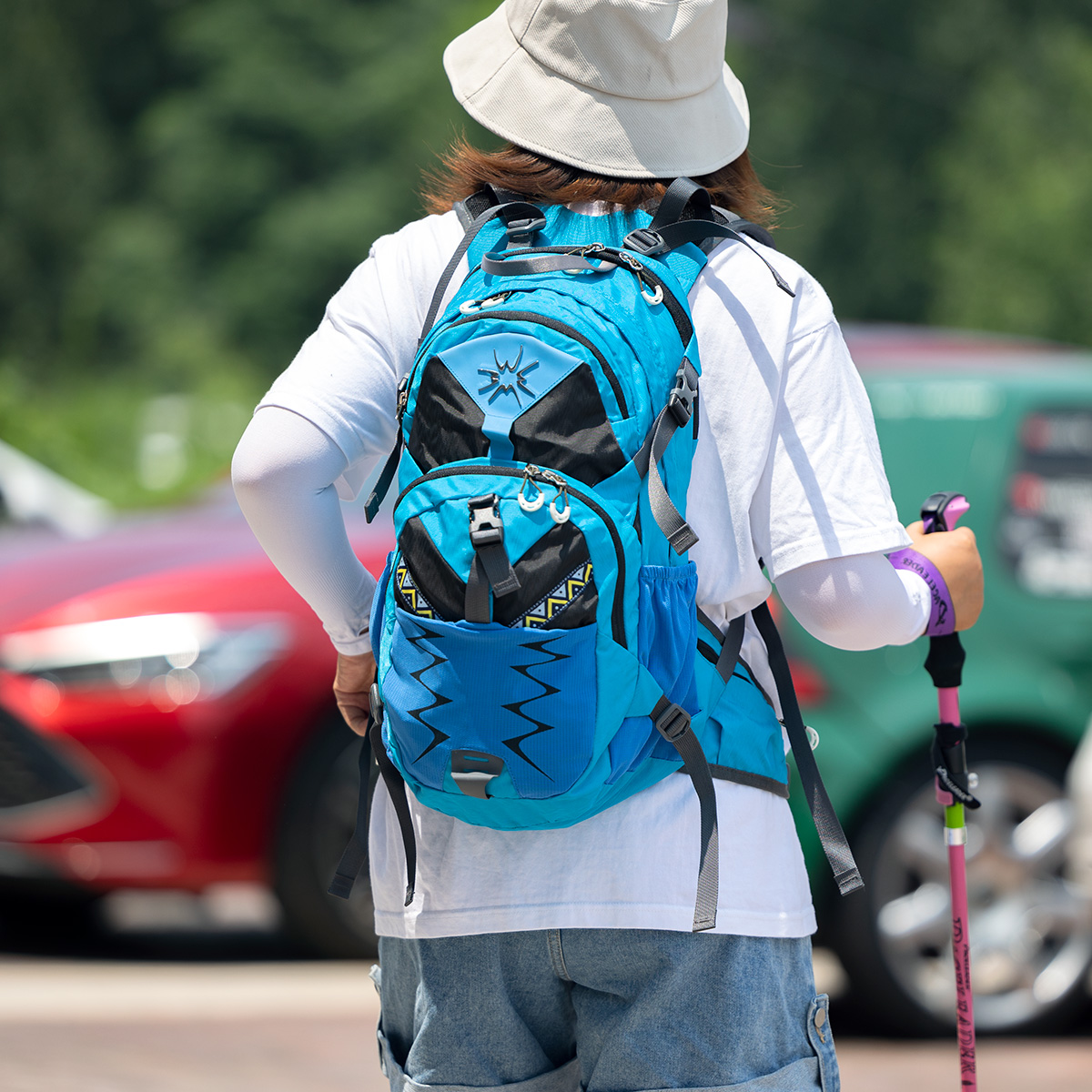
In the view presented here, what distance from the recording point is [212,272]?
5053cm

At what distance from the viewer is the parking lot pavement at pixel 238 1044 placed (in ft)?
13.9

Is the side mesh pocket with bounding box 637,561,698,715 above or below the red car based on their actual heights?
above

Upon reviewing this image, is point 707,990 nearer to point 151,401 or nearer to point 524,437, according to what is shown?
point 524,437

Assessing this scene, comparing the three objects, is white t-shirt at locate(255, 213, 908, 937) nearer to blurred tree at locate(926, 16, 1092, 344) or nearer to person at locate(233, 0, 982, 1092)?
person at locate(233, 0, 982, 1092)

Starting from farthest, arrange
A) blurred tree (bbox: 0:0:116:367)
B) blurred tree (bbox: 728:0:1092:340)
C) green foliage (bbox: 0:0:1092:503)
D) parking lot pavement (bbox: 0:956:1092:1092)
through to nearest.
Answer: blurred tree (bbox: 0:0:116:367)
green foliage (bbox: 0:0:1092:503)
blurred tree (bbox: 728:0:1092:340)
parking lot pavement (bbox: 0:956:1092:1092)

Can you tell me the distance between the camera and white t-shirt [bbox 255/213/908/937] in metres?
1.69

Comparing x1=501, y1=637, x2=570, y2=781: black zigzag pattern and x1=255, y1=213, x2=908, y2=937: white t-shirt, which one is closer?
x1=501, y1=637, x2=570, y2=781: black zigzag pattern

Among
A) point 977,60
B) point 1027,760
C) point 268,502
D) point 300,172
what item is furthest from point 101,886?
point 300,172

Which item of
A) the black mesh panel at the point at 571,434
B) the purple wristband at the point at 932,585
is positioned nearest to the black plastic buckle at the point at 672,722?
the black mesh panel at the point at 571,434

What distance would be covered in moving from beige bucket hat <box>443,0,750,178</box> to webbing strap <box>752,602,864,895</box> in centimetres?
50

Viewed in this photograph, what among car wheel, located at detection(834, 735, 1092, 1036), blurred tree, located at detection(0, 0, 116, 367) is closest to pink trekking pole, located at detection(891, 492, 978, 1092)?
car wheel, located at detection(834, 735, 1092, 1036)

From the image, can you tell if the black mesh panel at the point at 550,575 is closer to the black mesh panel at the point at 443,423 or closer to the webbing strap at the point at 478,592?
the webbing strap at the point at 478,592

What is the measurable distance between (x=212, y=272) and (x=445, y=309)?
50.4 metres

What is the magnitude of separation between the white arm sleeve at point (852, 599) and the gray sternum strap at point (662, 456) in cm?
17
